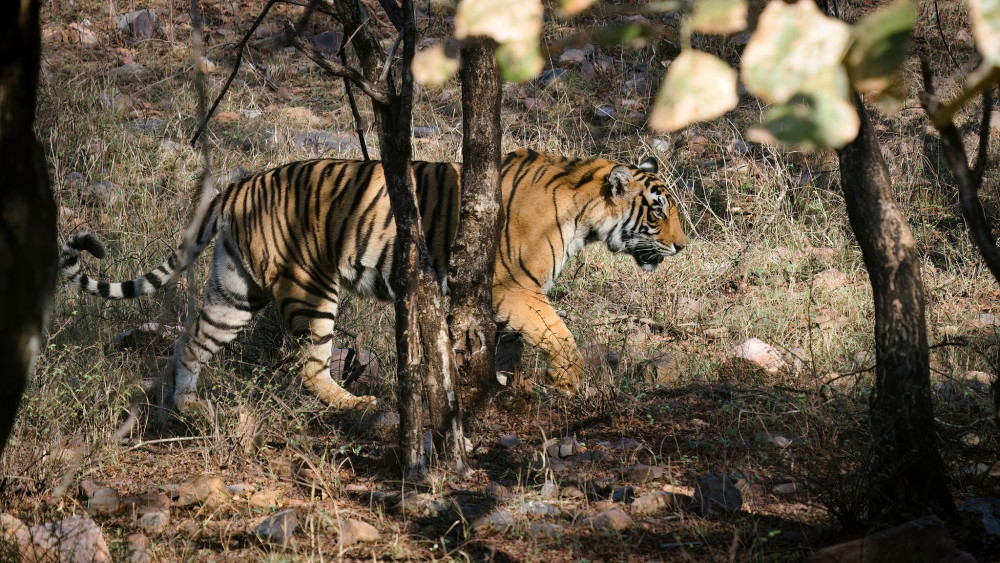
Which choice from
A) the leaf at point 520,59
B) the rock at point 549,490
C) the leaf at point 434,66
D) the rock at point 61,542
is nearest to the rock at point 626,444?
the rock at point 549,490

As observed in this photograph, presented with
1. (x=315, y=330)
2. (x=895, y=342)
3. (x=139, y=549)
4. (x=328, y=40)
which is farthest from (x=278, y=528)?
(x=328, y=40)

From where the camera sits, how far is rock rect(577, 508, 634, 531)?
285 cm

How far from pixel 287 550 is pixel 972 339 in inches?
147

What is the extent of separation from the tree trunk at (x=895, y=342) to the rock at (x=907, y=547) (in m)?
0.25

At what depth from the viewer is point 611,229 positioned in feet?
16.7

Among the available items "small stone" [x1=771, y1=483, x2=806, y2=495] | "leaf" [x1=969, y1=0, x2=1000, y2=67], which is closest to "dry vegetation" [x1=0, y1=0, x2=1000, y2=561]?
"small stone" [x1=771, y1=483, x2=806, y2=495]

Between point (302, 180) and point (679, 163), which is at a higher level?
point (679, 163)

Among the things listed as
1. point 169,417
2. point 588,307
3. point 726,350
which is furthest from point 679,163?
point 169,417

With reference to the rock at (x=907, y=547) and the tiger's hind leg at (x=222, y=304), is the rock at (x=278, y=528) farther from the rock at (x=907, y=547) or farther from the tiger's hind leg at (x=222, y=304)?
the tiger's hind leg at (x=222, y=304)

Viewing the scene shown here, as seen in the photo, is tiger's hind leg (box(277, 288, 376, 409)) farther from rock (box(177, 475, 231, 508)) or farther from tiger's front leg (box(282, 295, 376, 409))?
rock (box(177, 475, 231, 508))

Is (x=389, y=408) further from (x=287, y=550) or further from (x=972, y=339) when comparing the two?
(x=972, y=339)

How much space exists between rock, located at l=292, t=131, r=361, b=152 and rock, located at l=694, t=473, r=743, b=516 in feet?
18.0

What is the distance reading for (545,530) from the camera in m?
2.83

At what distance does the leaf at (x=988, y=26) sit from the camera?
2.24 ft
